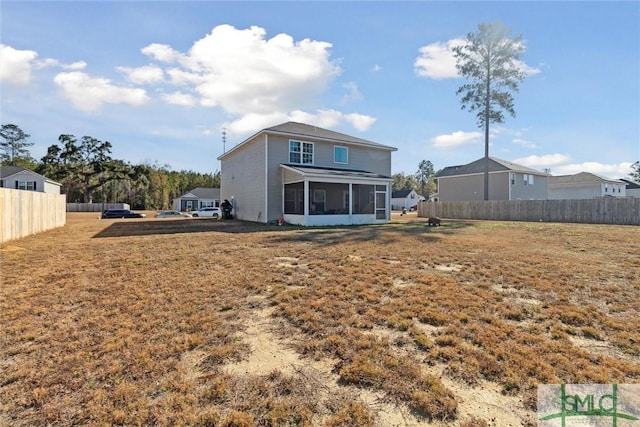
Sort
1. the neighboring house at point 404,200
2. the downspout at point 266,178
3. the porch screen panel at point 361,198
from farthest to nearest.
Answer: the neighboring house at point 404,200
the porch screen panel at point 361,198
the downspout at point 266,178

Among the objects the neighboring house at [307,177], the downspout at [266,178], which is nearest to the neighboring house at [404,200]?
the neighboring house at [307,177]

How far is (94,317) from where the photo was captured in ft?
12.3

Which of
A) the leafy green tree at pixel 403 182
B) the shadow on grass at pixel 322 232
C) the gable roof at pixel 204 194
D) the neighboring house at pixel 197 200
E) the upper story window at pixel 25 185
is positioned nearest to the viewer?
the shadow on grass at pixel 322 232

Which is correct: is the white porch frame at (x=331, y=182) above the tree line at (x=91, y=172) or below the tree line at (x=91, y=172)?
below

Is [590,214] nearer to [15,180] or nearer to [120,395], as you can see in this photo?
[120,395]

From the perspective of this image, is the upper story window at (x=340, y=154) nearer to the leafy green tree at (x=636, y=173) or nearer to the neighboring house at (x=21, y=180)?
the neighboring house at (x=21, y=180)

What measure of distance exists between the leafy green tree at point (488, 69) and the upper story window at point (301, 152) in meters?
14.8

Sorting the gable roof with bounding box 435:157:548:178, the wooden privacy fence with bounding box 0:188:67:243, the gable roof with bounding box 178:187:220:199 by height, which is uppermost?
the gable roof with bounding box 435:157:548:178

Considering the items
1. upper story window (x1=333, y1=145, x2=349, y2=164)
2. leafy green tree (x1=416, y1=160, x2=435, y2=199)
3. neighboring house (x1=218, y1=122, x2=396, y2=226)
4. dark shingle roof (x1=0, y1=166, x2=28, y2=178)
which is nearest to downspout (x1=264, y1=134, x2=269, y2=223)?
neighboring house (x1=218, y1=122, x2=396, y2=226)

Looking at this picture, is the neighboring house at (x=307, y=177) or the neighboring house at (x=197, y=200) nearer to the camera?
the neighboring house at (x=307, y=177)

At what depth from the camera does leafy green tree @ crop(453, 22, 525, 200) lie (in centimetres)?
2384

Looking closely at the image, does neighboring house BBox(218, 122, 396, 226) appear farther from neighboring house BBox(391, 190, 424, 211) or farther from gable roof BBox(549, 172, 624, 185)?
neighboring house BBox(391, 190, 424, 211)

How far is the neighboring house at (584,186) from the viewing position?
40188mm

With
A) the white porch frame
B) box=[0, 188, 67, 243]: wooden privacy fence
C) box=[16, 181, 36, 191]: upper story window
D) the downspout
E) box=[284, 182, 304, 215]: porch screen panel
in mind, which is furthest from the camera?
box=[16, 181, 36, 191]: upper story window
